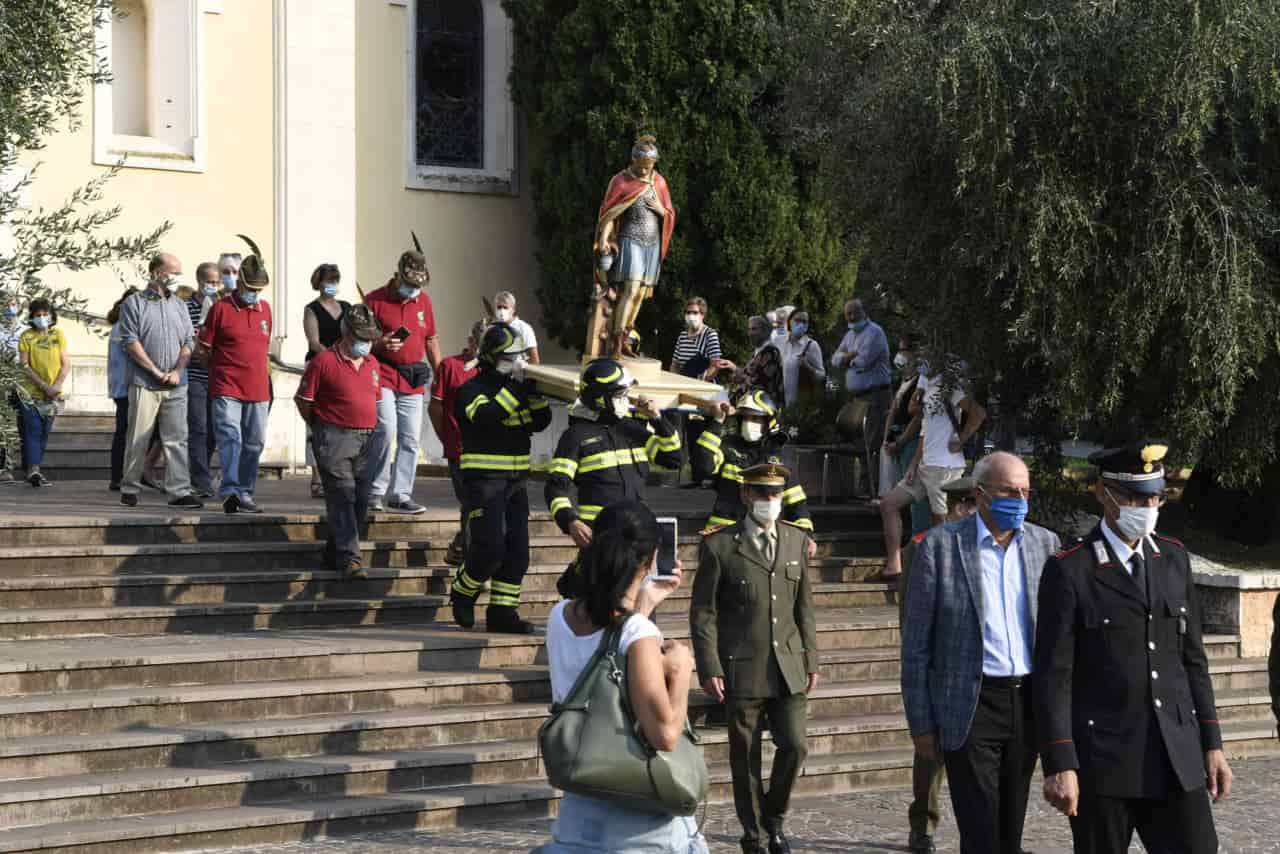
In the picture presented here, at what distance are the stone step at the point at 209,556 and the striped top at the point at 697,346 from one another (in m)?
5.66

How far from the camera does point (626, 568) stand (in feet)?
17.6

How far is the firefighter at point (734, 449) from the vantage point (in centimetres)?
1067

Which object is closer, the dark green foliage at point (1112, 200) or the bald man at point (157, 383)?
the dark green foliage at point (1112, 200)

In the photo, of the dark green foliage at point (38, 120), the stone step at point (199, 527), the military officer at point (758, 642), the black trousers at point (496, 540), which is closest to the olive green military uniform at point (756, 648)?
the military officer at point (758, 642)

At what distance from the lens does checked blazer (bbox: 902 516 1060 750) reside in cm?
692

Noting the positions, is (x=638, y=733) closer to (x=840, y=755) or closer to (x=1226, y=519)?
(x=840, y=755)

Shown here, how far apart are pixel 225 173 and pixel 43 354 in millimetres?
4355

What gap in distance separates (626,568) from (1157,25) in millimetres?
8874

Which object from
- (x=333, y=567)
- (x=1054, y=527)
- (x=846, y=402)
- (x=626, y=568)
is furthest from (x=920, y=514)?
(x=626, y=568)

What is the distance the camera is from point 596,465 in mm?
10117

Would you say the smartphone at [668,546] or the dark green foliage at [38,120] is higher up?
the dark green foliage at [38,120]

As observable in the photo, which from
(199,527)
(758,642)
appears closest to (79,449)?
(199,527)

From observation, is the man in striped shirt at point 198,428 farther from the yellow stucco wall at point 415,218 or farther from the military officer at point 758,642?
the yellow stucco wall at point 415,218

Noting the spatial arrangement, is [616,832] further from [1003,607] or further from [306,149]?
[306,149]
